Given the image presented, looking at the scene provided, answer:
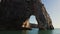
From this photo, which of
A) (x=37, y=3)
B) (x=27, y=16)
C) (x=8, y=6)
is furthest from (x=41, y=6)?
(x=8, y=6)

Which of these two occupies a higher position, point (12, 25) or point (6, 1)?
point (6, 1)

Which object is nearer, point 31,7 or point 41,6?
point 31,7

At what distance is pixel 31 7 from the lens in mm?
46938

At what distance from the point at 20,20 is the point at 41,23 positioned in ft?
30.7

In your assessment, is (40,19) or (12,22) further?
(40,19)

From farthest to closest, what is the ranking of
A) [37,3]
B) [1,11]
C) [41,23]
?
[41,23] → [37,3] → [1,11]

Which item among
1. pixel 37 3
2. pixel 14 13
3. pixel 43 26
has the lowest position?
pixel 43 26

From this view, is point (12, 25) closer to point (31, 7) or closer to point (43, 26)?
point (31, 7)

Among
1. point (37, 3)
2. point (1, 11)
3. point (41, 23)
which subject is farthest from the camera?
point (41, 23)

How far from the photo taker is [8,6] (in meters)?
45.2

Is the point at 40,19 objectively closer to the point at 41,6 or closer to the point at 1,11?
the point at 41,6

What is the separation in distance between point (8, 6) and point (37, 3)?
27.7 feet

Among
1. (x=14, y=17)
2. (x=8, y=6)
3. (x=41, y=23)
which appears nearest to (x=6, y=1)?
(x=8, y=6)

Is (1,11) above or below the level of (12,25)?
above
